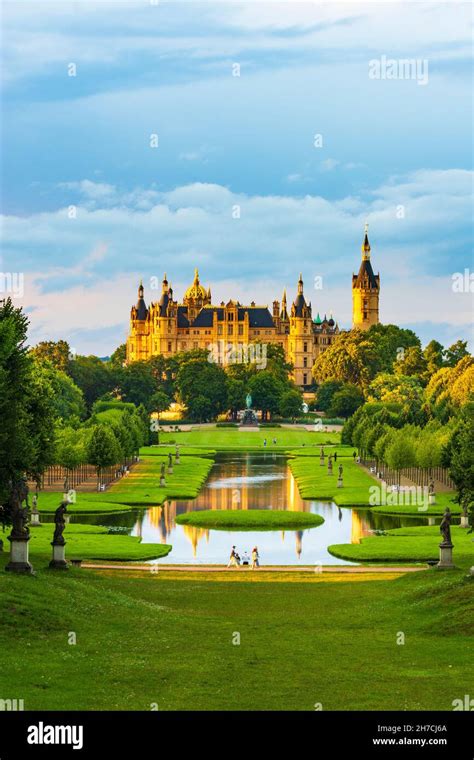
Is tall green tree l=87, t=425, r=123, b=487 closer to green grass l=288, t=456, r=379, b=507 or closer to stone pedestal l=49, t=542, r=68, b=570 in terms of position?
green grass l=288, t=456, r=379, b=507

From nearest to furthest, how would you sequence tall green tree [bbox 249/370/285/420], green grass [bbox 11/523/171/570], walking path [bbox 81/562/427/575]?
walking path [bbox 81/562/427/575]
green grass [bbox 11/523/171/570]
tall green tree [bbox 249/370/285/420]

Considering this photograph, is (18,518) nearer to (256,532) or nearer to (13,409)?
(13,409)

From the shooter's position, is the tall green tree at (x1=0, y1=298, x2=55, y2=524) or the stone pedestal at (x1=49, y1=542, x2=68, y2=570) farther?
the tall green tree at (x1=0, y1=298, x2=55, y2=524)

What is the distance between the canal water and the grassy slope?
13231 mm

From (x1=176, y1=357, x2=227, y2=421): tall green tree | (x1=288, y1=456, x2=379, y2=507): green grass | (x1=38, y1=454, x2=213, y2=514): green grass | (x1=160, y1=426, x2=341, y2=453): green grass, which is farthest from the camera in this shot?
(x1=176, y1=357, x2=227, y2=421): tall green tree

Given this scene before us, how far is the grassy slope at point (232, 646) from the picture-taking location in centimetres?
2458

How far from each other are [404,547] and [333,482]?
3591cm

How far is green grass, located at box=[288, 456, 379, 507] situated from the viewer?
79.4m

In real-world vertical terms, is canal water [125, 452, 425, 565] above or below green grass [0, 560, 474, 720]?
below

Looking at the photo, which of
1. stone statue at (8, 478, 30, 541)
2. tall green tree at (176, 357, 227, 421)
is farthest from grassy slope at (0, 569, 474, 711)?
tall green tree at (176, 357, 227, 421)

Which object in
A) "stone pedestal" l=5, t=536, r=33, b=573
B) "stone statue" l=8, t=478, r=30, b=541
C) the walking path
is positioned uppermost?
"stone statue" l=8, t=478, r=30, b=541

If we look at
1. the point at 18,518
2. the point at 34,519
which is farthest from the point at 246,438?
the point at 18,518

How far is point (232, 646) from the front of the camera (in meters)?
30.0

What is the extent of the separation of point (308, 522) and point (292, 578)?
20906 mm
